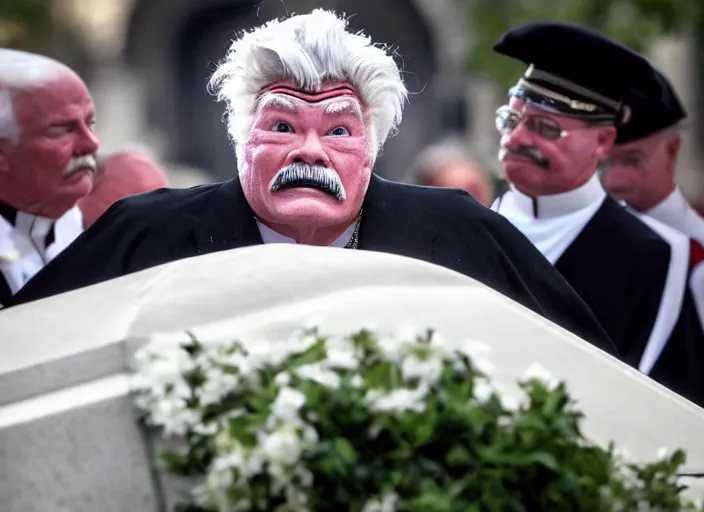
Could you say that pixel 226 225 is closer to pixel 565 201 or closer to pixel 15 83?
pixel 15 83

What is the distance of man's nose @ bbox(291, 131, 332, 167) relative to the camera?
4031 mm

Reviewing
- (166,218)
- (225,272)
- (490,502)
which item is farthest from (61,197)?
(490,502)

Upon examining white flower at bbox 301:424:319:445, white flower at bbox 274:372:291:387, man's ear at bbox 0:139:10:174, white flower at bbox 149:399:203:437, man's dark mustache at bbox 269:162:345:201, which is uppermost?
white flower at bbox 274:372:291:387

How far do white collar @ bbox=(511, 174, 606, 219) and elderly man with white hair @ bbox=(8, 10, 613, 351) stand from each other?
1372 millimetres

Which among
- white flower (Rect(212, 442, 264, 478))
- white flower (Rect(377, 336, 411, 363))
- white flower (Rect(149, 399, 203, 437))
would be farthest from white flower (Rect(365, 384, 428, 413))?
white flower (Rect(149, 399, 203, 437))

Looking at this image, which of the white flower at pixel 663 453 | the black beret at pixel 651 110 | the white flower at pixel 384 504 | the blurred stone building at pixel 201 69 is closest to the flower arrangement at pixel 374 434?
the white flower at pixel 384 504

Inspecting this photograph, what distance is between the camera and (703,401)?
16.6 ft

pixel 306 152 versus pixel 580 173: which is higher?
pixel 306 152

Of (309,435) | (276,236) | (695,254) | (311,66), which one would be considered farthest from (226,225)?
(695,254)

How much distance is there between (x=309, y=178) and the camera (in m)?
4.02

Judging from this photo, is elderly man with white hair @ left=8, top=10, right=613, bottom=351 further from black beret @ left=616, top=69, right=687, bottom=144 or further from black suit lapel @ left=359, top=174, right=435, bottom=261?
black beret @ left=616, top=69, right=687, bottom=144

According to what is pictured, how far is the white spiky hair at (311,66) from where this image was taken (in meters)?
4.11

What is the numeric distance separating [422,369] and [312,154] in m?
1.46

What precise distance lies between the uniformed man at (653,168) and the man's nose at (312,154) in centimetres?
248
